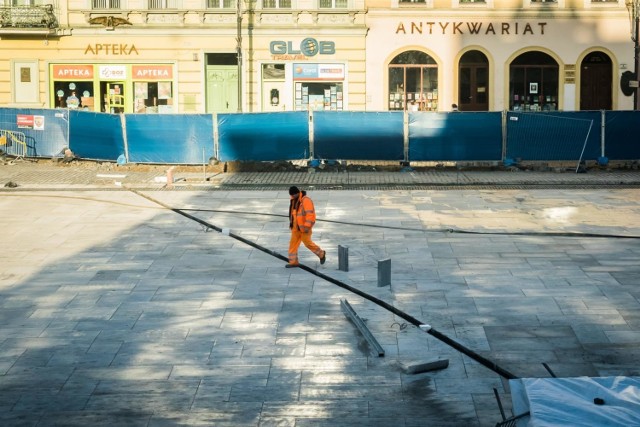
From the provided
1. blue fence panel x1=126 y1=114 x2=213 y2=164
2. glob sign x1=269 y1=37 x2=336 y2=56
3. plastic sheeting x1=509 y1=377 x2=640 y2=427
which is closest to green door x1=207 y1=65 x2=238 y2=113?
glob sign x1=269 y1=37 x2=336 y2=56

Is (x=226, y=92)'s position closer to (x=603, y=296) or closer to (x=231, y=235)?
(x=231, y=235)

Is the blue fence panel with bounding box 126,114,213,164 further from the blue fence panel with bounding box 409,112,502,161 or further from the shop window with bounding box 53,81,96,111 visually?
the shop window with bounding box 53,81,96,111

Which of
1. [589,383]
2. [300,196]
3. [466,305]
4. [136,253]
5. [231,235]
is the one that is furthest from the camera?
[231,235]

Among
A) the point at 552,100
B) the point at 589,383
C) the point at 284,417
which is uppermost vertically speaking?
the point at 552,100

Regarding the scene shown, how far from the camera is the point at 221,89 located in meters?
44.8

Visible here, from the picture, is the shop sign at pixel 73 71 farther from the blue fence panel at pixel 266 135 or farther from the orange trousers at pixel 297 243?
the orange trousers at pixel 297 243

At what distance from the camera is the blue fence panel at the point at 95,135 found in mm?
37250

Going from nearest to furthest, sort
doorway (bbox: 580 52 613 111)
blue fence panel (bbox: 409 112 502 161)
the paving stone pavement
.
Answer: the paving stone pavement
blue fence panel (bbox: 409 112 502 161)
doorway (bbox: 580 52 613 111)

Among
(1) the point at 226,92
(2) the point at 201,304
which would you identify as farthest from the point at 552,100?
(2) the point at 201,304

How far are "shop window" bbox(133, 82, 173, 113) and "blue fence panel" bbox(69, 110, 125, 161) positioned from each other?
680cm

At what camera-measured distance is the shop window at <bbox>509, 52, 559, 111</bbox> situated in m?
45.0

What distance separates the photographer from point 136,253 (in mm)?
23156

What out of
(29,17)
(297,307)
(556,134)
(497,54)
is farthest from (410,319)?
(29,17)

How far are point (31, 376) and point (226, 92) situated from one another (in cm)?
3122
